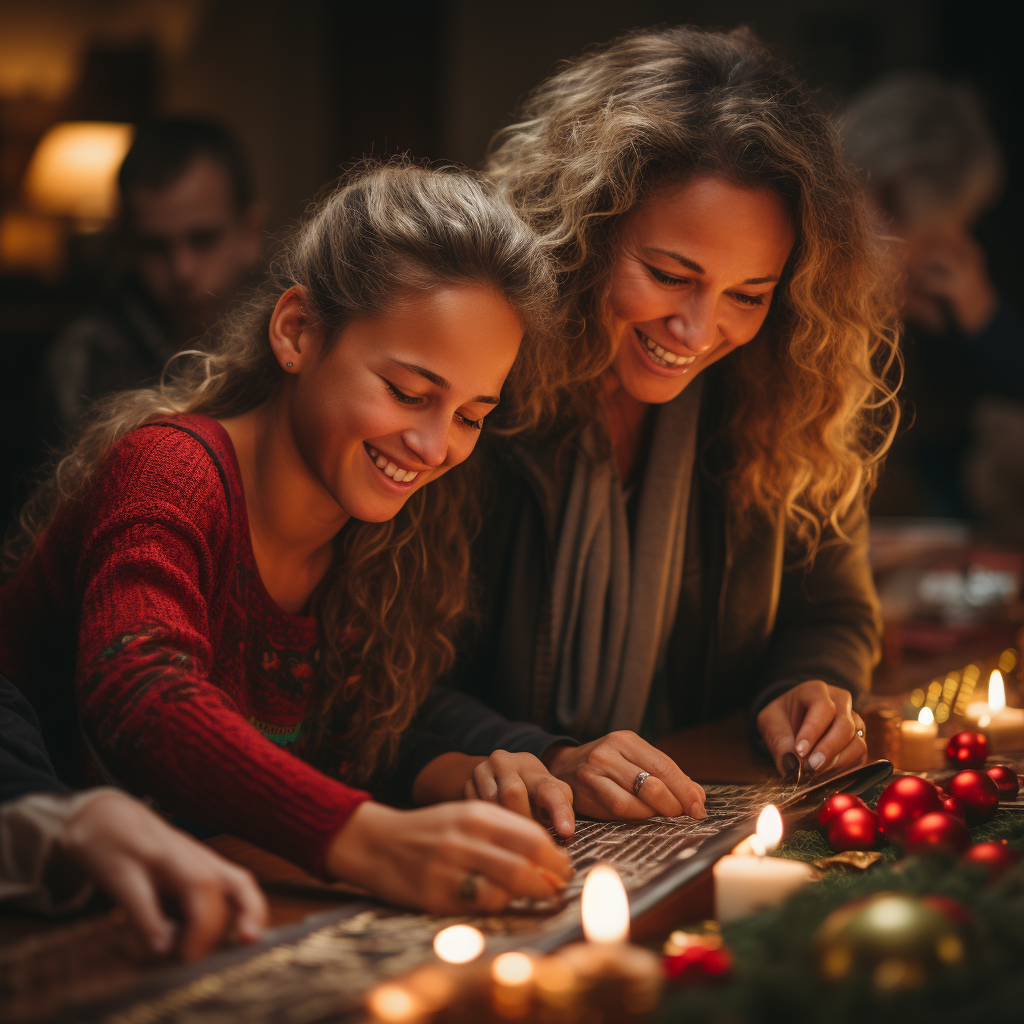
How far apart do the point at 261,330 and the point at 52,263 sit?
362 centimetres

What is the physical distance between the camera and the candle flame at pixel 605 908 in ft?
2.66

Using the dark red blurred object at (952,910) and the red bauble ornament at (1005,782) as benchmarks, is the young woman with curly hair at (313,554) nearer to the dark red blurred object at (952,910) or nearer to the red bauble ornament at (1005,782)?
the dark red blurred object at (952,910)

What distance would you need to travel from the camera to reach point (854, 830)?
1077 millimetres

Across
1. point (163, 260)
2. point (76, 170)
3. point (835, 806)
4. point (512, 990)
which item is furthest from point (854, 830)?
point (76, 170)

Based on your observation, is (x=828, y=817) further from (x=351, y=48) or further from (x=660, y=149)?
(x=351, y=48)

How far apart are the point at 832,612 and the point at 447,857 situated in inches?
40.2

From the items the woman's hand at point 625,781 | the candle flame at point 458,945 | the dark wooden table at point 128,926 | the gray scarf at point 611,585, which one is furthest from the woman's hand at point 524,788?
the gray scarf at point 611,585

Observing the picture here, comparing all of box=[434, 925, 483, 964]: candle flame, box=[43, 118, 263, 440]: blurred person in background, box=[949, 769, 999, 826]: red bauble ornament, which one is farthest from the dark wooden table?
box=[43, 118, 263, 440]: blurred person in background

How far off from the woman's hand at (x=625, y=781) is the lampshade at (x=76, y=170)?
399 cm

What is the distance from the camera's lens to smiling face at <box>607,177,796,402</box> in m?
1.40

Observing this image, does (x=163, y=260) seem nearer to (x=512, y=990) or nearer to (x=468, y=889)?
(x=468, y=889)

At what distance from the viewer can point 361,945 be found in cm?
84

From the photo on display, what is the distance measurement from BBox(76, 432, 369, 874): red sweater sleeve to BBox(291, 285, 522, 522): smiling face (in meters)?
0.24

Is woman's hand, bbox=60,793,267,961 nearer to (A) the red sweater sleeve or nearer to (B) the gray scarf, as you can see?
(A) the red sweater sleeve
